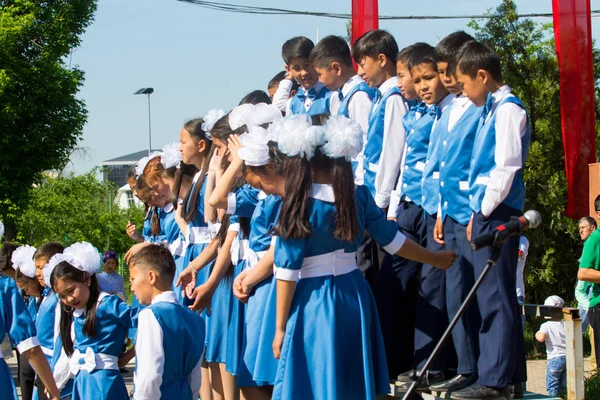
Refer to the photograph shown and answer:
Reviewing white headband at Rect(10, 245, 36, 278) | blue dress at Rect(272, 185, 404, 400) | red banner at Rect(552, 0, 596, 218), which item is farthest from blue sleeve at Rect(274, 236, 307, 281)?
red banner at Rect(552, 0, 596, 218)

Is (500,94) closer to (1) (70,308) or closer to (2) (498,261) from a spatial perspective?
(2) (498,261)

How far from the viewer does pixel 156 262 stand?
16.8 feet

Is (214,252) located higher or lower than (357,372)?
higher

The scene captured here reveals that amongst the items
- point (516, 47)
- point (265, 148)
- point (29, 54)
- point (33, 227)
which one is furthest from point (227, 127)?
point (33, 227)

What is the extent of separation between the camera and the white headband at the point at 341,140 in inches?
171

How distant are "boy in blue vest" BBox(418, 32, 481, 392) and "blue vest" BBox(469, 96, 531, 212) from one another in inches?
4.3

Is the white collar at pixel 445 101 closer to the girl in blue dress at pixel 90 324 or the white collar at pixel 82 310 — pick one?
the girl in blue dress at pixel 90 324

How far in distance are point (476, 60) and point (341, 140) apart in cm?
106

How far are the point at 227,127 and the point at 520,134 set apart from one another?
A: 6.16 ft

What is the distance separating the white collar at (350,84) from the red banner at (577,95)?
166 inches

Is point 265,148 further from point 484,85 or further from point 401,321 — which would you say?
point 401,321

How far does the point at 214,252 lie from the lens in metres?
6.01

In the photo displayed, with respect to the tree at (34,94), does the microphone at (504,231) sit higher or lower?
lower

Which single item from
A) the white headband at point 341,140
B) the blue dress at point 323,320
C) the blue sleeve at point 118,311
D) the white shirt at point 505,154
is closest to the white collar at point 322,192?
the blue dress at point 323,320
